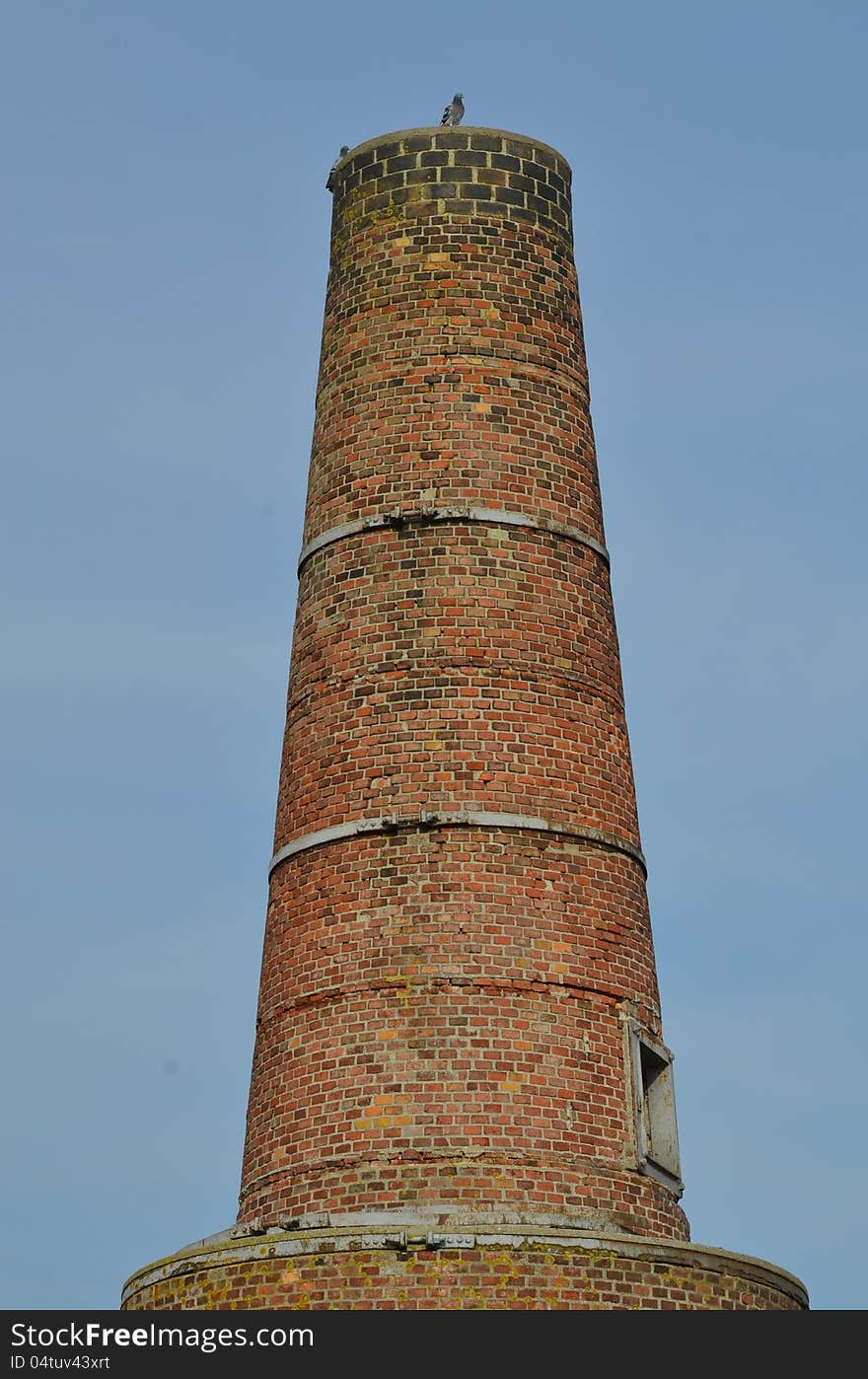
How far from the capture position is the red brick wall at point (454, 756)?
607 inches

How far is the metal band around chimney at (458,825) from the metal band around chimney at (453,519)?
8.18 ft

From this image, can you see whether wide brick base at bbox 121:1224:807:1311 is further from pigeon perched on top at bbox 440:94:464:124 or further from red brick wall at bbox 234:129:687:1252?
pigeon perched on top at bbox 440:94:464:124

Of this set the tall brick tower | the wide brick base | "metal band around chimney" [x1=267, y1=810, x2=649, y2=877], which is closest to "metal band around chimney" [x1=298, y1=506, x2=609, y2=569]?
the tall brick tower

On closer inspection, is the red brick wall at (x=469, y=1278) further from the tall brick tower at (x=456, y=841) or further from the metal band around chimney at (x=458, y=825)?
the metal band around chimney at (x=458, y=825)

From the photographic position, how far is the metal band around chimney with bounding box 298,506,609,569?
17141mm

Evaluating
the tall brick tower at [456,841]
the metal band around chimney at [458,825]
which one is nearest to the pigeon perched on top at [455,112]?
the tall brick tower at [456,841]

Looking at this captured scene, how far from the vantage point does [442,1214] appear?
14.8 meters

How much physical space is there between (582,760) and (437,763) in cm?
125

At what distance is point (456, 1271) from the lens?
14031mm

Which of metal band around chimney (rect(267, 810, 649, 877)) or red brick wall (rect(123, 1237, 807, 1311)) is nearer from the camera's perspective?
red brick wall (rect(123, 1237, 807, 1311))

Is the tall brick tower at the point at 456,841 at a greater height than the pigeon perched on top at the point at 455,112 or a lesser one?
lesser

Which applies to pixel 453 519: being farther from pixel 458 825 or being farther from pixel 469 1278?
pixel 469 1278

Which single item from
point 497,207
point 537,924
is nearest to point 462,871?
point 537,924

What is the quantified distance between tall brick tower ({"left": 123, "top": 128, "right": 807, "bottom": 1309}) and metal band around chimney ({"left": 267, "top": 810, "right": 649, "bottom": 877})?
2 centimetres
